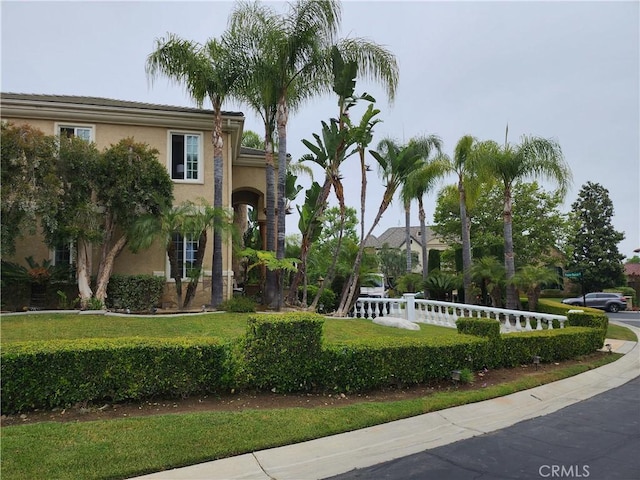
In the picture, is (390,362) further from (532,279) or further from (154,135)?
(154,135)

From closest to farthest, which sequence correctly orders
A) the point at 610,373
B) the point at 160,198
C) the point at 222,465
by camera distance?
the point at 222,465
the point at 610,373
the point at 160,198

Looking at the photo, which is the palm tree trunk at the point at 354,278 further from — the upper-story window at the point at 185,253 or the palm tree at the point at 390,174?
the upper-story window at the point at 185,253

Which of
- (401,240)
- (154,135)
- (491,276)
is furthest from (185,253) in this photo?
(401,240)

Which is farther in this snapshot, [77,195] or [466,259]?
[466,259]

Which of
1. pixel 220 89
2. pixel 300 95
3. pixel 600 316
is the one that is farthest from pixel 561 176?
pixel 220 89

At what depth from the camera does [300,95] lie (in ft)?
52.7

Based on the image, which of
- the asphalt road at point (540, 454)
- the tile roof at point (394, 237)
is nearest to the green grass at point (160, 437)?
the asphalt road at point (540, 454)

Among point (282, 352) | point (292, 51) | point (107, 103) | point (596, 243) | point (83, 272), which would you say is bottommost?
point (282, 352)

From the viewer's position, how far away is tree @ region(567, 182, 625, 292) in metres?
37.7

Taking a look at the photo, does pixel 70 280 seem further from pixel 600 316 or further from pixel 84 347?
pixel 600 316

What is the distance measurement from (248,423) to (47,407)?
2680 millimetres

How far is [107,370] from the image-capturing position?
570 cm

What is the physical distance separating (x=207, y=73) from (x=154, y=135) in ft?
11.1

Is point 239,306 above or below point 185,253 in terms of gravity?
below
